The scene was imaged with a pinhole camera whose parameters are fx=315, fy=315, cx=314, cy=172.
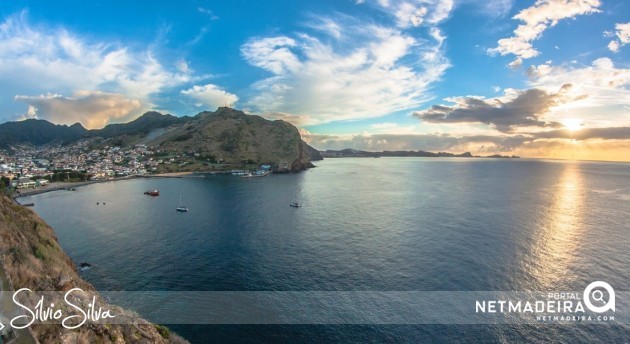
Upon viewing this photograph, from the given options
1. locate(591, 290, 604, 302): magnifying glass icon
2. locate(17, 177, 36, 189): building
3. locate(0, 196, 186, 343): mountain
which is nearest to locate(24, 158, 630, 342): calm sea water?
locate(591, 290, 604, 302): magnifying glass icon

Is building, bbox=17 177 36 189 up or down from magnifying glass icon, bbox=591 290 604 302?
up

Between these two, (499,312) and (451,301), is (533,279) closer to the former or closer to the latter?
(499,312)

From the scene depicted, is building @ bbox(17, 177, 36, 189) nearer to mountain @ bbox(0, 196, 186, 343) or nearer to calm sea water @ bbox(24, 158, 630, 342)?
calm sea water @ bbox(24, 158, 630, 342)

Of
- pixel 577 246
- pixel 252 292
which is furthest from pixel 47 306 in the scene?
pixel 577 246

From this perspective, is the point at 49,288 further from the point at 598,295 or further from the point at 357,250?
the point at 598,295

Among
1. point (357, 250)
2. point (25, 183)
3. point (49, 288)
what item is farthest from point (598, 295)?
point (25, 183)

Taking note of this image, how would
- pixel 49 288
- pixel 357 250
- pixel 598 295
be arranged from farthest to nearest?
pixel 357 250 → pixel 598 295 → pixel 49 288
